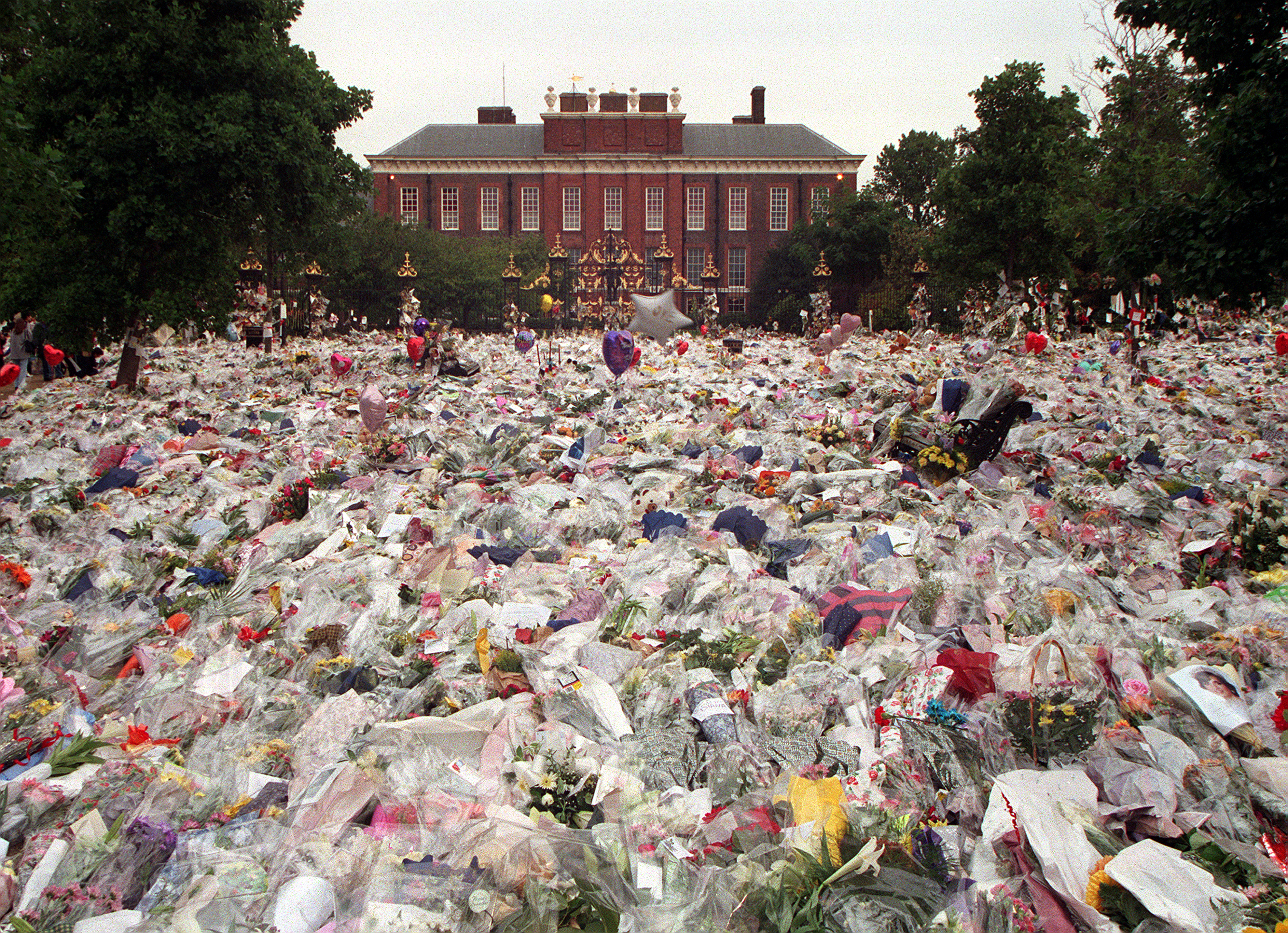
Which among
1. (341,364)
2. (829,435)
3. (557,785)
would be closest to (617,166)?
(341,364)

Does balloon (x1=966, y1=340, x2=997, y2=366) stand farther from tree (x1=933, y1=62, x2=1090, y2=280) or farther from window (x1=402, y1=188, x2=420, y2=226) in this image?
window (x1=402, y1=188, x2=420, y2=226)

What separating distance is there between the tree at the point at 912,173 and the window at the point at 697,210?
7450 millimetres

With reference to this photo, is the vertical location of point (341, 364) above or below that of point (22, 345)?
below

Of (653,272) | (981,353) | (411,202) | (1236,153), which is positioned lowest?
(981,353)

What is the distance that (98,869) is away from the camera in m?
2.70

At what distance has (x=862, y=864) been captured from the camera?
8.11 ft

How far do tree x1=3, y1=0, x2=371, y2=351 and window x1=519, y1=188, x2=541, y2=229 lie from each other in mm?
31327

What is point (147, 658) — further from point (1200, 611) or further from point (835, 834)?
point (1200, 611)

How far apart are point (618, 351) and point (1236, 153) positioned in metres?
7.09

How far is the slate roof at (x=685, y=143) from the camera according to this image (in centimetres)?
4306

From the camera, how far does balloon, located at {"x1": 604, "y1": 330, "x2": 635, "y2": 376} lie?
12.3 m

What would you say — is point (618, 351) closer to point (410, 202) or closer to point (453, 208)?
point (453, 208)

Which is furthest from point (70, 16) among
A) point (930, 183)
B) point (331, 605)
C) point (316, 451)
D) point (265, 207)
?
point (930, 183)

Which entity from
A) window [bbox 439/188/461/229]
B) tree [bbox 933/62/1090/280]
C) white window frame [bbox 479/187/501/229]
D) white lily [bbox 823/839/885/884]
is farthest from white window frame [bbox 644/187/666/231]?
white lily [bbox 823/839/885/884]
